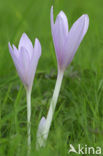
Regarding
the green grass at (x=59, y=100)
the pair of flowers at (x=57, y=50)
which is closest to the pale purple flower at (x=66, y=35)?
the pair of flowers at (x=57, y=50)

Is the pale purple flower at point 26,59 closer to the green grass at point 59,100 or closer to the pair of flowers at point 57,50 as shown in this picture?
the pair of flowers at point 57,50

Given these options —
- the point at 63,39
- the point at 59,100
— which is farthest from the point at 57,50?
the point at 59,100


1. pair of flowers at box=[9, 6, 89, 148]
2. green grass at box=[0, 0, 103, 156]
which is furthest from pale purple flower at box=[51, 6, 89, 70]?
green grass at box=[0, 0, 103, 156]

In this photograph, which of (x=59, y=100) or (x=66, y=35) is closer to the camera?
(x=66, y=35)

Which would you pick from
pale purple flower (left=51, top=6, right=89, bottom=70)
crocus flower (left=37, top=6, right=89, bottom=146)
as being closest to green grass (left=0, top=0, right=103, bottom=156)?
crocus flower (left=37, top=6, right=89, bottom=146)

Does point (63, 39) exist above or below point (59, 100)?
above

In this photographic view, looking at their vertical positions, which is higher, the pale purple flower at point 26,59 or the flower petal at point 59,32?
the flower petal at point 59,32

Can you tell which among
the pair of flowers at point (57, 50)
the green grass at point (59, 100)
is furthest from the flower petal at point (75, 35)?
the green grass at point (59, 100)

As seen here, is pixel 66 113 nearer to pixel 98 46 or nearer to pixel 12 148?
pixel 12 148

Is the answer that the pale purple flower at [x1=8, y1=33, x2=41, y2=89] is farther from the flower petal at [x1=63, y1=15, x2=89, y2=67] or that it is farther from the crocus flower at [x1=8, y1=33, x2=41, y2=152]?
the flower petal at [x1=63, y1=15, x2=89, y2=67]

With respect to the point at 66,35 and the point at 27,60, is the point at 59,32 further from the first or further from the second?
the point at 27,60

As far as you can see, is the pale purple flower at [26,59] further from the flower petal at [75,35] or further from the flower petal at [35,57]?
the flower petal at [75,35]

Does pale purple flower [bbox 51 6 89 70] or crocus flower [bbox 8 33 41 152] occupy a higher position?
pale purple flower [bbox 51 6 89 70]
